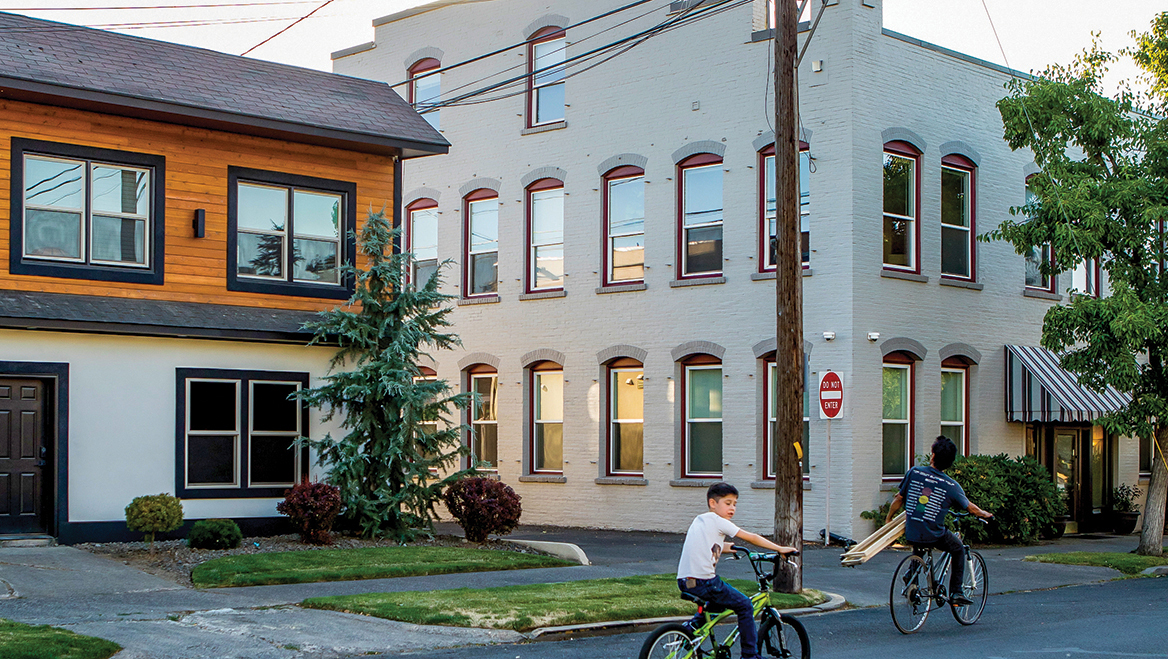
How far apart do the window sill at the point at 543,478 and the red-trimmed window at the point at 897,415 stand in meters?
6.34

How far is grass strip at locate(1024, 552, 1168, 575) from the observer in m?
18.6

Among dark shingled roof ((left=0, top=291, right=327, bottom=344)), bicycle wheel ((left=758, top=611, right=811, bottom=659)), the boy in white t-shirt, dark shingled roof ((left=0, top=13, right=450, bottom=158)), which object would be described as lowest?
bicycle wheel ((left=758, top=611, right=811, bottom=659))

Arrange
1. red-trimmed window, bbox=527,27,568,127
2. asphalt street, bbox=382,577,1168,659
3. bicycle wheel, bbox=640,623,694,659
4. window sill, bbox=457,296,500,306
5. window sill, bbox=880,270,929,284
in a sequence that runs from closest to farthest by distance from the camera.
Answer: bicycle wheel, bbox=640,623,694,659 < asphalt street, bbox=382,577,1168,659 < window sill, bbox=880,270,929,284 < red-trimmed window, bbox=527,27,568,127 < window sill, bbox=457,296,500,306

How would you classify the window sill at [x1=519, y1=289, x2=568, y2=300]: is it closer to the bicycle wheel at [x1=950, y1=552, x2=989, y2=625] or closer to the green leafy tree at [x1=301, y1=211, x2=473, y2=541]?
the green leafy tree at [x1=301, y1=211, x2=473, y2=541]

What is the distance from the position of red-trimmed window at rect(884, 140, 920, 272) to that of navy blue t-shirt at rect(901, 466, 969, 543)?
34.4 feet

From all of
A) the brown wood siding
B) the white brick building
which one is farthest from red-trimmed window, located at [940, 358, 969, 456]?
the brown wood siding

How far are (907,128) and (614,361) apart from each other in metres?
6.93

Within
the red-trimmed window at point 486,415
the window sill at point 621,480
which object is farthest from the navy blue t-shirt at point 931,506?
the red-trimmed window at point 486,415

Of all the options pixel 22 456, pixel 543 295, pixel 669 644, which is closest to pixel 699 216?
pixel 543 295

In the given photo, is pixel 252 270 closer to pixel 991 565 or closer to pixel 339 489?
pixel 339 489

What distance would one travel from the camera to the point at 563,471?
25.4 meters

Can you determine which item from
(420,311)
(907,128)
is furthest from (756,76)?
(420,311)

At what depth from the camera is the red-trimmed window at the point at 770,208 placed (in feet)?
73.2

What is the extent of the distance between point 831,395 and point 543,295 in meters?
8.23
